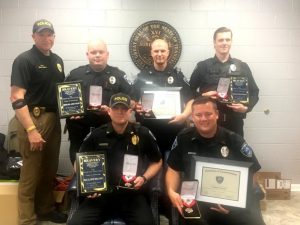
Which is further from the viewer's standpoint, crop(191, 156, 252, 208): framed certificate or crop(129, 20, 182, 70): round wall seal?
crop(129, 20, 182, 70): round wall seal

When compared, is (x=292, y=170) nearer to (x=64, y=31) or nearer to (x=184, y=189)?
(x=184, y=189)

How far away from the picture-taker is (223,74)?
3.30m

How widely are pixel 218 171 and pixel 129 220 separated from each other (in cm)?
73

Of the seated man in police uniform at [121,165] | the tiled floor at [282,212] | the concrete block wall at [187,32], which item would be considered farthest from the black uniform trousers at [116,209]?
the concrete block wall at [187,32]

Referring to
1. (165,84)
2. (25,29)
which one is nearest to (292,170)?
(165,84)

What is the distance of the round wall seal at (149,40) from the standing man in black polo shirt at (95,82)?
787mm

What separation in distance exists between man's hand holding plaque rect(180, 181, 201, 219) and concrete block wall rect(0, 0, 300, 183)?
1.99 m

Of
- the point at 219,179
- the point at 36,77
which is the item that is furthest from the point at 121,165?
the point at 36,77

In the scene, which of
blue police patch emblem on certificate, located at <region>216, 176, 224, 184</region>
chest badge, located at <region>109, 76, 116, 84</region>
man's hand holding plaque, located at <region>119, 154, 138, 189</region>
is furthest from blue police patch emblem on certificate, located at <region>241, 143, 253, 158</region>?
chest badge, located at <region>109, 76, 116, 84</region>

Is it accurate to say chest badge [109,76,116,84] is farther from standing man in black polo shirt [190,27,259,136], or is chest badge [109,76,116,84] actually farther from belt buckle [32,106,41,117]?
standing man in black polo shirt [190,27,259,136]

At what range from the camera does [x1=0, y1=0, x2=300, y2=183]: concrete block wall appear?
12.7 ft

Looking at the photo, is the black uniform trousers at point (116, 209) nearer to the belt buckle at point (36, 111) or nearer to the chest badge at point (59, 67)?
the belt buckle at point (36, 111)

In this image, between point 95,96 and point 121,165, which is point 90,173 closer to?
point 121,165

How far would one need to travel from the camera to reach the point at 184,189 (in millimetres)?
2273
